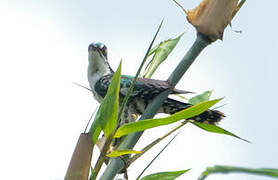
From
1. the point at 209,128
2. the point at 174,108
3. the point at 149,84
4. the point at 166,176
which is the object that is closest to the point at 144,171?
the point at 166,176

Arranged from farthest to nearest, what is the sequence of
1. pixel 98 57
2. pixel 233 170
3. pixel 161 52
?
pixel 98 57 < pixel 161 52 < pixel 233 170

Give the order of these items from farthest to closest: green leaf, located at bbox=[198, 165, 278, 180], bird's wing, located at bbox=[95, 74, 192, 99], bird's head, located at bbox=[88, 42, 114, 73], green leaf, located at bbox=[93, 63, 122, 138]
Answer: bird's head, located at bbox=[88, 42, 114, 73] → bird's wing, located at bbox=[95, 74, 192, 99] → green leaf, located at bbox=[93, 63, 122, 138] → green leaf, located at bbox=[198, 165, 278, 180]

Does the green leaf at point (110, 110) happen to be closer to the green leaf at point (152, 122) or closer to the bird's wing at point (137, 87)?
the green leaf at point (152, 122)

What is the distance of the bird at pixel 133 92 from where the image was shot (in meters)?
2.65

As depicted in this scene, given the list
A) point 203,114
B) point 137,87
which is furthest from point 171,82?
point 137,87

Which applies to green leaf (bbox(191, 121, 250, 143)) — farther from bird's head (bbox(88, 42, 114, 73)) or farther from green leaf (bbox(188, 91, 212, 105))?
bird's head (bbox(88, 42, 114, 73))

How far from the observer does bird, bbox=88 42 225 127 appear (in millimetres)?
2646

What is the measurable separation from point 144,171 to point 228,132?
1.02 ft

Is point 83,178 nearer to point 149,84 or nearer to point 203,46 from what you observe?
point 203,46

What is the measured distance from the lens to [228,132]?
1.47 m

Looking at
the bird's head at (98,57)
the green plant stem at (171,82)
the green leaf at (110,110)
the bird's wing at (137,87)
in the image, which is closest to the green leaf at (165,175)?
the green plant stem at (171,82)

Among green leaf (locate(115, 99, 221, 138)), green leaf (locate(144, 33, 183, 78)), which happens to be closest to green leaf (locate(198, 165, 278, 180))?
green leaf (locate(115, 99, 221, 138))

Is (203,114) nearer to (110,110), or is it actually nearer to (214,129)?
(214,129)

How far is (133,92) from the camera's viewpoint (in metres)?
3.01
